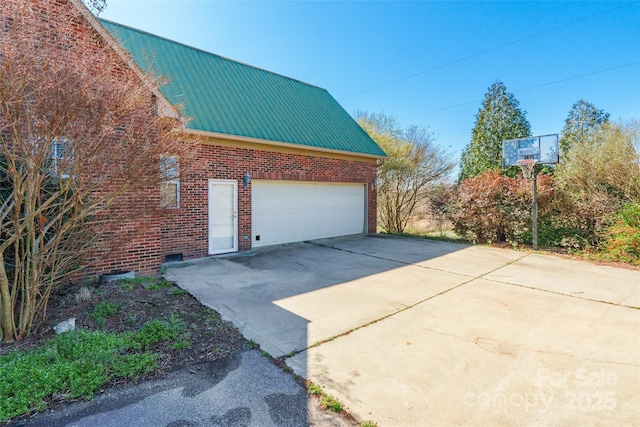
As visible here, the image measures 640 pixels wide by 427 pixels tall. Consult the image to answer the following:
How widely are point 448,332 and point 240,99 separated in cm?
896

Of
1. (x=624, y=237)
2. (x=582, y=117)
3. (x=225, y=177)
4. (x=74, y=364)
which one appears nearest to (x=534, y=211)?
(x=624, y=237)

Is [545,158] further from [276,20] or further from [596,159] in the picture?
[276,20]

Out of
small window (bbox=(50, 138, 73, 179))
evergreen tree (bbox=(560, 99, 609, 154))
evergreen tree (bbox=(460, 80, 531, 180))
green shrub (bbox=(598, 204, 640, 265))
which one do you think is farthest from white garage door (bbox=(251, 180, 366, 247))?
evergreen tree (bbox=(560, 99, 609, 154))

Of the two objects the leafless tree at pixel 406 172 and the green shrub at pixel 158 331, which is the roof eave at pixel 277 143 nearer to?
the leafless tree at pixel 406 172

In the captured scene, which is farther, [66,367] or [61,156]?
[61,156]

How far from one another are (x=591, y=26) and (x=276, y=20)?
37.2 ft

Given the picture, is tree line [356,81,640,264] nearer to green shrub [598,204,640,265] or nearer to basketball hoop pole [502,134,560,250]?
green shrub [598,204,640,265]

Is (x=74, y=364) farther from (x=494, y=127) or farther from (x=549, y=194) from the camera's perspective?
(x=494, y=127)

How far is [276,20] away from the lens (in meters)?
11.3

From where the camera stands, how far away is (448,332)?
395 centimetres

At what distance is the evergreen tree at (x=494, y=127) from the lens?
19.5m

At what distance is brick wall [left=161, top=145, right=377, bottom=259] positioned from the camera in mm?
7780

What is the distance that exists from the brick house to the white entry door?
27mm

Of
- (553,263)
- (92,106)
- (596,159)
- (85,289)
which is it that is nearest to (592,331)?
(553,263)
